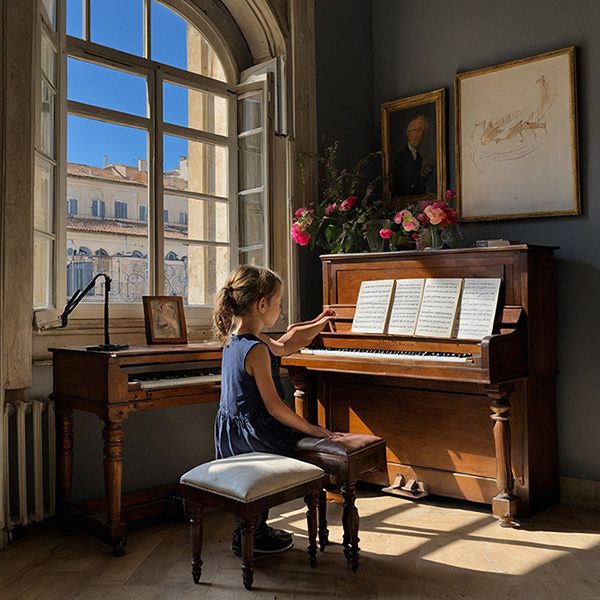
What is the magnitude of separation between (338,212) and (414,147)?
2.33 feet

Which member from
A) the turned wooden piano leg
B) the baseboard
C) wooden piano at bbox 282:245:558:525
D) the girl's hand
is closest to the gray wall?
the baseboard

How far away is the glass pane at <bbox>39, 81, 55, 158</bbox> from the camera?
310 centimetres

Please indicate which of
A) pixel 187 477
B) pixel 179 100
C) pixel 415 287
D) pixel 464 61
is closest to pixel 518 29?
pixel 464 61

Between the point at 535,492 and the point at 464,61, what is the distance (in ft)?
8.54

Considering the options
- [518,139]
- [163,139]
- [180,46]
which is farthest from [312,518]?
[180,46]

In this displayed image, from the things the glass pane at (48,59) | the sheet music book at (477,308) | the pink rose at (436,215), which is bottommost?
the sheet music book at (477,308)

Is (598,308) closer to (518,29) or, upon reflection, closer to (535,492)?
(535,492)

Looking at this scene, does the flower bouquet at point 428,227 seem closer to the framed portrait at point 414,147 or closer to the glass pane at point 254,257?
the framed portrait at point 414,147

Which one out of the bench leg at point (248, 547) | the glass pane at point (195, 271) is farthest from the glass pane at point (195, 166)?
the bench leg at point (248, 547)

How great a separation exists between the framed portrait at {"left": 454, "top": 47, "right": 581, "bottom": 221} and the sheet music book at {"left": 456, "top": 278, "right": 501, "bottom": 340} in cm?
76

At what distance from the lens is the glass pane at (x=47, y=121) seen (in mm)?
3100

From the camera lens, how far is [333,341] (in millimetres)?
3721

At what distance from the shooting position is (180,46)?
402cm

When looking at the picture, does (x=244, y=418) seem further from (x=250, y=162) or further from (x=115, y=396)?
(x=250, y=162)
